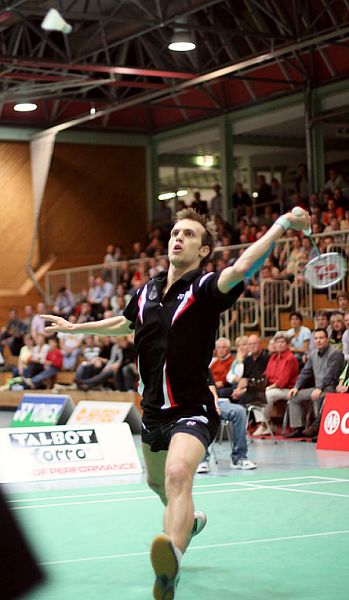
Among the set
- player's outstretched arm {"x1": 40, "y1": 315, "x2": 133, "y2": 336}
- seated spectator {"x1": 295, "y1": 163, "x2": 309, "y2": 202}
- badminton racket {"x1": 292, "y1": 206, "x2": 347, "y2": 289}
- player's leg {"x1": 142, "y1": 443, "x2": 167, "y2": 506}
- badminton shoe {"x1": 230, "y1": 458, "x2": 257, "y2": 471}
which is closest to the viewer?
player's leg {"x1": 142, "y1": 443, "x2": 167, "y2": 506}

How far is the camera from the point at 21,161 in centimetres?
3344

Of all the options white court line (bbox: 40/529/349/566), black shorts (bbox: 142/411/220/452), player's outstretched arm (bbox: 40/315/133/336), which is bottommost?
white court line (bbox: 40/529/349/566)

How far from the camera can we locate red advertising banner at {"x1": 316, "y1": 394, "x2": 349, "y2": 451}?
1524 centimetres

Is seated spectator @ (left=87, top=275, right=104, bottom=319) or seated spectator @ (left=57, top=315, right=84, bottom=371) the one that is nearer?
seated spectator @ (left=57, top=315, right=84, bottom=371)

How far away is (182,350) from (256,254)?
0.78 metres

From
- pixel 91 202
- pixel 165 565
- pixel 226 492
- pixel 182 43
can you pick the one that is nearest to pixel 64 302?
pixel 91 202

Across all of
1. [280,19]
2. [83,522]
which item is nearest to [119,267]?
[280,19]

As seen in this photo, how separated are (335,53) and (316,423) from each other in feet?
43.7

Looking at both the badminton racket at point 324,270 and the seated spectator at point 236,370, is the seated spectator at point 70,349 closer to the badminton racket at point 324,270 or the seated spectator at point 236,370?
the seated spectator at point 236,370

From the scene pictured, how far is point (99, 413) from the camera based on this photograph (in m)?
17.6

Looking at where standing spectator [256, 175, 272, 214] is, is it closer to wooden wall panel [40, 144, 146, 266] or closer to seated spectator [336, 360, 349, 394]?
wooden wall panel [40, 144, 146, 266]

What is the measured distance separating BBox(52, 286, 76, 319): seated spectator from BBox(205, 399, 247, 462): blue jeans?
15.8m

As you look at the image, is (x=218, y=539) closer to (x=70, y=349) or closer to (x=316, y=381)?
(x=316, y=381)

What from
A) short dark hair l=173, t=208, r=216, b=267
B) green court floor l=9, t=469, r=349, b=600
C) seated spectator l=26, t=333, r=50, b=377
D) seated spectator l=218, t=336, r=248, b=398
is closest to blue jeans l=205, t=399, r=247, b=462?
green court floor l=9, t=469, r=349, b=600
